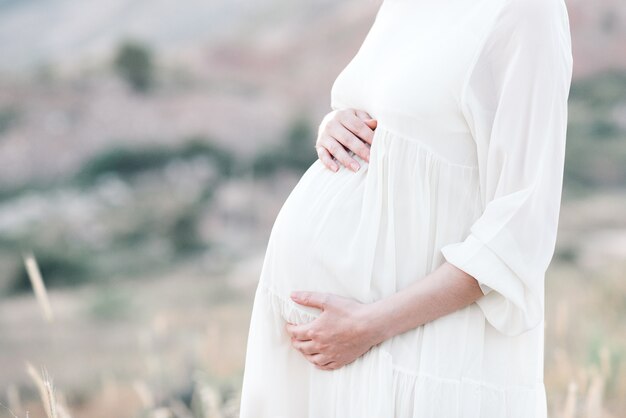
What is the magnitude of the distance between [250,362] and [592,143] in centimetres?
870

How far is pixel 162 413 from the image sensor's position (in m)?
→ 2.48

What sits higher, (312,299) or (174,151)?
(312,299)

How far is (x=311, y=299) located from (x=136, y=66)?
9.35 meters

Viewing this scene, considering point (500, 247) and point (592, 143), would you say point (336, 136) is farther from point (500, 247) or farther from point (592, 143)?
point (592, 143)

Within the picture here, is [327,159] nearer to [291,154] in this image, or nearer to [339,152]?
[339,152]

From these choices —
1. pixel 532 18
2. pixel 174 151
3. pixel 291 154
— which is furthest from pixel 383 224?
pixel 174 151

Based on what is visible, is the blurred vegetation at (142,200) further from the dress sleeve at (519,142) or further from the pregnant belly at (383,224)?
the dress sleeve at (519,142)

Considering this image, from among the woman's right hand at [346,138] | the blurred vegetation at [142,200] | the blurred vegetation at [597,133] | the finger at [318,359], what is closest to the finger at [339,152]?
the woman's right hand at [346,138]

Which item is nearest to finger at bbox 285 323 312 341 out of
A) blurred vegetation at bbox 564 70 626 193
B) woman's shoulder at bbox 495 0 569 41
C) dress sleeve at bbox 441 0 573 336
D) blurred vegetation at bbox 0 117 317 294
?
dress sleeve at bbox 441 0 573 336

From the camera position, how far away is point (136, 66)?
10.8 m

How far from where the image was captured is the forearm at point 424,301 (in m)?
1.70

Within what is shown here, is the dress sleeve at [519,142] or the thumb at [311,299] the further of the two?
the thumb at [311,299]

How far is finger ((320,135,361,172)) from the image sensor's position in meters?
1.93

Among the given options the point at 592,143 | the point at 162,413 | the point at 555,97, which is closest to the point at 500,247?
the point at 555,97
